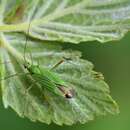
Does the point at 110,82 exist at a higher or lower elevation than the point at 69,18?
lower

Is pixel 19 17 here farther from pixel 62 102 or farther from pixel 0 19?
pixel 62 102

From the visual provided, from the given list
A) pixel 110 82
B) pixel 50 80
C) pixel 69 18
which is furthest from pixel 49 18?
pixel 110 82

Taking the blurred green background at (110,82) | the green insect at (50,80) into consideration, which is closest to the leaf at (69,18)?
the green insect at (50,80)

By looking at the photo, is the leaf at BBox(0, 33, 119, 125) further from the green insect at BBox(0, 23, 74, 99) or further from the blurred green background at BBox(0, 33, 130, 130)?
the blurred green background at BBox(0, 33, 130, 130)

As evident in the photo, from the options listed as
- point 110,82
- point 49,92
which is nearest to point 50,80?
point 49,92

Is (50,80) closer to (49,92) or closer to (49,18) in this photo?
(49,92)

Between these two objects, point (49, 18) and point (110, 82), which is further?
point (110, 82)

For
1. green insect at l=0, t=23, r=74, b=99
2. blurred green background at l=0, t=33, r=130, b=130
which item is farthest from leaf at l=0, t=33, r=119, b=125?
blurred green background at l=0, t=33, r=130, b=130

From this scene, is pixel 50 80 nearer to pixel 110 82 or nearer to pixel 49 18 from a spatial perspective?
pixel 49 18
